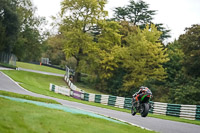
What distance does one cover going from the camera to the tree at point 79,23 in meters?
48.1

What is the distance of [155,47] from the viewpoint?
4400cm

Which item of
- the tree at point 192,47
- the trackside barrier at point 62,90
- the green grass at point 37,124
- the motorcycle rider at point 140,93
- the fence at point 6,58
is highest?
the tree at point 192,47

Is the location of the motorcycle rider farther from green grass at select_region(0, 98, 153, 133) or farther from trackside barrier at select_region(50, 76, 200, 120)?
trackside barrier at select_region(50, 76, 200, 120)

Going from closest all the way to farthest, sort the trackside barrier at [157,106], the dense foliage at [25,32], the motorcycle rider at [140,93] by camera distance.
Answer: the motorcycle rider at [140,93], the trackside barrier at [157,106], the dense foliage at [25,32]

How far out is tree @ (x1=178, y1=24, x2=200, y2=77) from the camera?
33.3m

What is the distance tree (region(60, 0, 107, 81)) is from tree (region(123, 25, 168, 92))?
7.14 metres

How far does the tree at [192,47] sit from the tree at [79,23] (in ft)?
58.0

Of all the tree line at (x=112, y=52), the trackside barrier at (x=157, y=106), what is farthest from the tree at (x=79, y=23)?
the trackside barrier at (x=157, y=106)

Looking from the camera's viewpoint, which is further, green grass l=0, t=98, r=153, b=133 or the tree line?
the tree line

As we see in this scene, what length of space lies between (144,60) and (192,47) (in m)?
11.2

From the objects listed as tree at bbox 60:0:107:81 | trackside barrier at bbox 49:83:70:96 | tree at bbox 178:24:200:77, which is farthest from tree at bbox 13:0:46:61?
tree at bbox 178:24:200:77

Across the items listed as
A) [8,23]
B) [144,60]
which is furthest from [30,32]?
[144,60]

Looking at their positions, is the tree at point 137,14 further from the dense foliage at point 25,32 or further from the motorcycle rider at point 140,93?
the motorcycle rider at point 140,93

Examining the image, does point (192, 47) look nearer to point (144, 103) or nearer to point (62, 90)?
point (62, 90)
